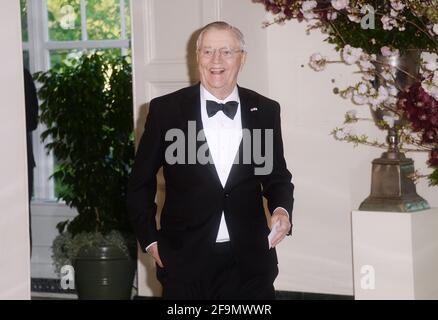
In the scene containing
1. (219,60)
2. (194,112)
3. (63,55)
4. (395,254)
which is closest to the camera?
(219,60)

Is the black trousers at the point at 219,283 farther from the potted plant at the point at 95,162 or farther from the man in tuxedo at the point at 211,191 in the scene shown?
the potted plant at the point at 95,162

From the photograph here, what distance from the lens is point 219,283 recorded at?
3.61m

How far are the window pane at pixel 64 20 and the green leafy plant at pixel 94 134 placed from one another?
701mm

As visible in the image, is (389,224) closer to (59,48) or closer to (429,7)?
(429,7)

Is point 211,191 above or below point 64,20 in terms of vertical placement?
below

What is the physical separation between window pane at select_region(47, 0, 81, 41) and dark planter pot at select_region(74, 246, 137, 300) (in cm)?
190

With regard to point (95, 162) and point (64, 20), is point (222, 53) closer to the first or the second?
point (95, 162)

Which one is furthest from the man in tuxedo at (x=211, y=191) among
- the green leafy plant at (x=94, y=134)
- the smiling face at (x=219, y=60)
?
the green leafy plant at (x=94, y=134)

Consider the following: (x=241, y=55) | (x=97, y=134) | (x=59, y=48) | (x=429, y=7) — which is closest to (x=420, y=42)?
(x=429, y=7)

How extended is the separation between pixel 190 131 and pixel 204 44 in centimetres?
34

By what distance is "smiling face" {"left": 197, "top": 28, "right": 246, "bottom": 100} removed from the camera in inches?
141

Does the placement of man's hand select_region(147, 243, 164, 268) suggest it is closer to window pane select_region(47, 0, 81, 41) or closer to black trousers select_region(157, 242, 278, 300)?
black trousers select_region(157, 242, 278, 300)

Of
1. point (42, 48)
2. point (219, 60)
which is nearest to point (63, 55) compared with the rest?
point (42, 48)

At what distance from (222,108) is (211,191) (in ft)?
1.07
